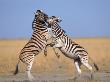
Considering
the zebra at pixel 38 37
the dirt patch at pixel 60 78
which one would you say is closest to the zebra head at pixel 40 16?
the zebra at pixel 38 37

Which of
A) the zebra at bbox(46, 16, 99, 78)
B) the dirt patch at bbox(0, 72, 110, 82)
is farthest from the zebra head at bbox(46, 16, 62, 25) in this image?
the dirt patch at bbox(0, 72, 110, 82)

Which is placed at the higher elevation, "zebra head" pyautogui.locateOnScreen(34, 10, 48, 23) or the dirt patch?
"zebra head" pyautogui.locateOnScreen(34, 10, 48, 23)

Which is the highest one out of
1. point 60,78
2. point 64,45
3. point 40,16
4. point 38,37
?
point 40,16

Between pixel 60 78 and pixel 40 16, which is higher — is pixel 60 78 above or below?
below

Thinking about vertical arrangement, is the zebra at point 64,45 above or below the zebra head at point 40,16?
below

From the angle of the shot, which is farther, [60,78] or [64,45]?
[64,45]

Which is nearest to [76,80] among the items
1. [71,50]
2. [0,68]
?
[71,50]

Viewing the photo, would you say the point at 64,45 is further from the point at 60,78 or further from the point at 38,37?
the point at 60,78

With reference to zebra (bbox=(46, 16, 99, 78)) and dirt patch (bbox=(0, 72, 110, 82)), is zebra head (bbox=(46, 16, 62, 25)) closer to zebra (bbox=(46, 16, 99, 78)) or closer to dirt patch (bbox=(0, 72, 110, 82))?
zebra (bbox=(46, 16, 99, 78))

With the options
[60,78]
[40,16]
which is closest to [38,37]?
[40,16]

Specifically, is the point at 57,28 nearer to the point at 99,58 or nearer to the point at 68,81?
the point at 68,81

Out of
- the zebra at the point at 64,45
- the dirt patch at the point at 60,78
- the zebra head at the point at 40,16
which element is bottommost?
the dirt patch at the point at 60,78

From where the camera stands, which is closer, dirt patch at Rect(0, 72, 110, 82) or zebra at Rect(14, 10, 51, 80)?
dirt patch at Rect(0, 72, 110, 82)

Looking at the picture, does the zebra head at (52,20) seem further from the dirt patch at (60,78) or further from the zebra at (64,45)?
the dirt patch at (60,78)
